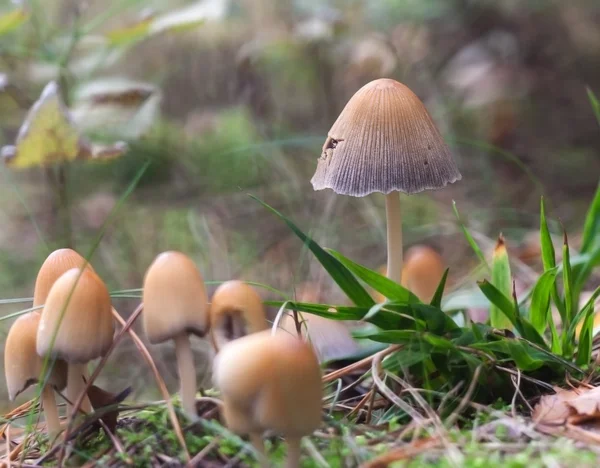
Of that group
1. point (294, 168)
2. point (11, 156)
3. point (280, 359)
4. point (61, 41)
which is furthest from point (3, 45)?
point (280, 359)

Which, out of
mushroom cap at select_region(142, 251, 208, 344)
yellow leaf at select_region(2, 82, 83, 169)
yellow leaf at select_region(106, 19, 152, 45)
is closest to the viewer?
mushroom cap at select_region(142, 251, 208, 344)

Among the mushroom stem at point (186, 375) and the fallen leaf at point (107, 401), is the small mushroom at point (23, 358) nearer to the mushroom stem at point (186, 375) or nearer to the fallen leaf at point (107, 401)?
the fallen leaf at point (107, 401)

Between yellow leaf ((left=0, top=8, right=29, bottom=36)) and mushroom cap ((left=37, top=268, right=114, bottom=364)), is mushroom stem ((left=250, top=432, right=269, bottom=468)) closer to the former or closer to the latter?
mushroom cap ((left=37, top=268, right=114, bottom=364))

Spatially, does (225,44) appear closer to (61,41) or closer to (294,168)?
(294,168)

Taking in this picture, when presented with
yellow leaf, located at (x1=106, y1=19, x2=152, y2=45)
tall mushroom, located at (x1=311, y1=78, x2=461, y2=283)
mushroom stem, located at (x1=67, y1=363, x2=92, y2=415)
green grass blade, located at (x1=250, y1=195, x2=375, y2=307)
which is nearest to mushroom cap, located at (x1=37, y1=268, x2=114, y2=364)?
mushroom stem, located at (x1=67, y1=363, x2=92, y2=415)

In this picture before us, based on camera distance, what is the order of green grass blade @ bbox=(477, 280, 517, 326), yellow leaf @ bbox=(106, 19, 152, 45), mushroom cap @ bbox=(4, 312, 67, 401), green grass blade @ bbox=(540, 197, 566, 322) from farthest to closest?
yellow leaf @ bbox=(106, 19, 152, 45) < green grass blade @ bbox=(540, 197, 566, 322) < green grass blade @ bbox=(477, 280, 517, 326) < mushroom cap @ bbox=(4, 312, 67, 401)

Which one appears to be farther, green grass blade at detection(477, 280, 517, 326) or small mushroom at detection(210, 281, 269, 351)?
green grass blade at detection(477, 280, 517, 326)

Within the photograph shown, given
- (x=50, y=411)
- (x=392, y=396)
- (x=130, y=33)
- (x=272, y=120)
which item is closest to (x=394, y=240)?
(x=392, y=396)

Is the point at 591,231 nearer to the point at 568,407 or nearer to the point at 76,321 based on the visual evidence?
the point at 568,407
